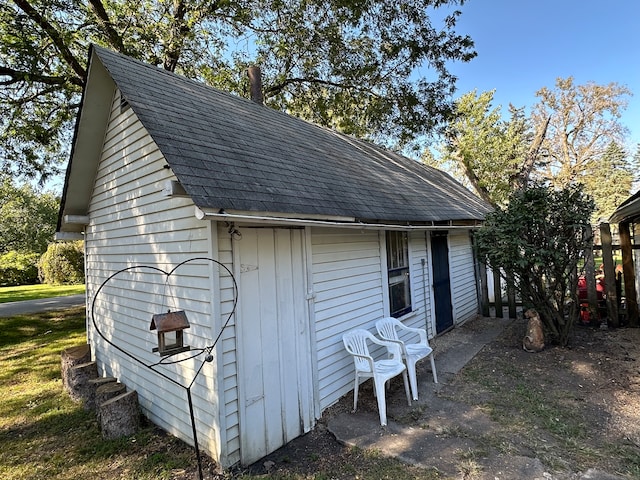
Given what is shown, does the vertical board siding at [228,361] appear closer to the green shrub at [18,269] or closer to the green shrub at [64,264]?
the green shrub at [64,264]

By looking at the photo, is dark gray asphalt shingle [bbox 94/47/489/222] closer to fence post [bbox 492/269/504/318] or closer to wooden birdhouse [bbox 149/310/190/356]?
wooden birdhouse [bbox 149/310/190/356]

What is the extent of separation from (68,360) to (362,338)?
17.1 ft

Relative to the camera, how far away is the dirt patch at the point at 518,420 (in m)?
3.27

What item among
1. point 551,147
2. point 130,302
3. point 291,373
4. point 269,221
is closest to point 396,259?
point 291,373

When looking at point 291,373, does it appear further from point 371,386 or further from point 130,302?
point 130,302

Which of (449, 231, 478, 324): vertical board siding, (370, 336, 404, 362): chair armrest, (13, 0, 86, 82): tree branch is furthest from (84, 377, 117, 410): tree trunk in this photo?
(13, 0, 86, 82): tree branch

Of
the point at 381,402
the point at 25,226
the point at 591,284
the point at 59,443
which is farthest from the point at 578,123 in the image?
the point at 25,226

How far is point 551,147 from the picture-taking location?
28.6 m

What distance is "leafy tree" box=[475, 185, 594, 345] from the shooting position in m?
6.08

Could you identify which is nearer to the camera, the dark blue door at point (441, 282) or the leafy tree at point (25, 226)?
the dark blue door at point (441, 282)

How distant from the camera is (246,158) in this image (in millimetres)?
4430

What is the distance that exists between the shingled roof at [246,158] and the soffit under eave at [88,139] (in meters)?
0.33

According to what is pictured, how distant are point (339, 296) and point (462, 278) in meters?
5.51

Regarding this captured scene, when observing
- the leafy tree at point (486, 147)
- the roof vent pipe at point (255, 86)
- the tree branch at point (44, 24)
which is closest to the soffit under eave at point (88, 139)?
the roof vent pipe at point (255, 86)
